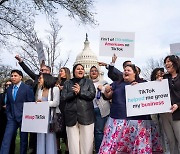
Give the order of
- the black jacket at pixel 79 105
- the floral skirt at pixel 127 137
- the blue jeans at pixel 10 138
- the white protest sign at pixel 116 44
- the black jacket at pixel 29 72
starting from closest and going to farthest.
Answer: the floral skirt at pixel 127 137, the black jacket at pixel 79 105, the blue jeans at pixel 10 138, the white protest sign at pixel 116 44, the black jacket at pixel 29 72

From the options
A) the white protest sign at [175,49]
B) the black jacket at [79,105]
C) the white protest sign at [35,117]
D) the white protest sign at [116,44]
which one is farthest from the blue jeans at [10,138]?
the white protest sign at [175,49]

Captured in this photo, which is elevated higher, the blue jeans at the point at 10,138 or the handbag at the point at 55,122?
the handbag at the point at 55,122

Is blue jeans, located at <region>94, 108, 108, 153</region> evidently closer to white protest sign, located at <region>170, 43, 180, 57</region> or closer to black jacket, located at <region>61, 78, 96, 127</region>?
black jacket, located at <region>61, 78, 96, 127</region>

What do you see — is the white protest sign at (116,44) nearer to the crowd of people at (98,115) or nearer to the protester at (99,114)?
the crowd of people at (98,115)

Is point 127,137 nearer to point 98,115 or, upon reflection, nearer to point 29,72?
point 98,115

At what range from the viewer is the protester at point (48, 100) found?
574cm

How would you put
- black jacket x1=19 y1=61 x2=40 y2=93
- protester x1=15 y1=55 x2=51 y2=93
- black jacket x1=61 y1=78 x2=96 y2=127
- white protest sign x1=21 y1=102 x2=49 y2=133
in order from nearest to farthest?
black jacket x1=61 y1=78 x2=96 y2=127
white protest sign x1=21 y1=102 x2=49 y2=133
protester x1=15 y1=55 x2=51 y2=93
black jacket x1=19 y1=61 x2=40 y2=93

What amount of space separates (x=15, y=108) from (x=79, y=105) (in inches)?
62.3

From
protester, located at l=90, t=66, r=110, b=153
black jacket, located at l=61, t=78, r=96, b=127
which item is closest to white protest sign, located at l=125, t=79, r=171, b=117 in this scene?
black jacket, located at l=61, t=78, r=96, b=127

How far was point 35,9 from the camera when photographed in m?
11.4

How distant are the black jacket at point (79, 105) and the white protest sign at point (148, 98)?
0.83m

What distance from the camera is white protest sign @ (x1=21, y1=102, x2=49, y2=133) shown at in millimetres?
5500

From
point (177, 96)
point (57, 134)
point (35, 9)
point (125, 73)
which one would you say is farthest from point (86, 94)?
point (35, 9)

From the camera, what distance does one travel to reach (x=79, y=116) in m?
5.27
